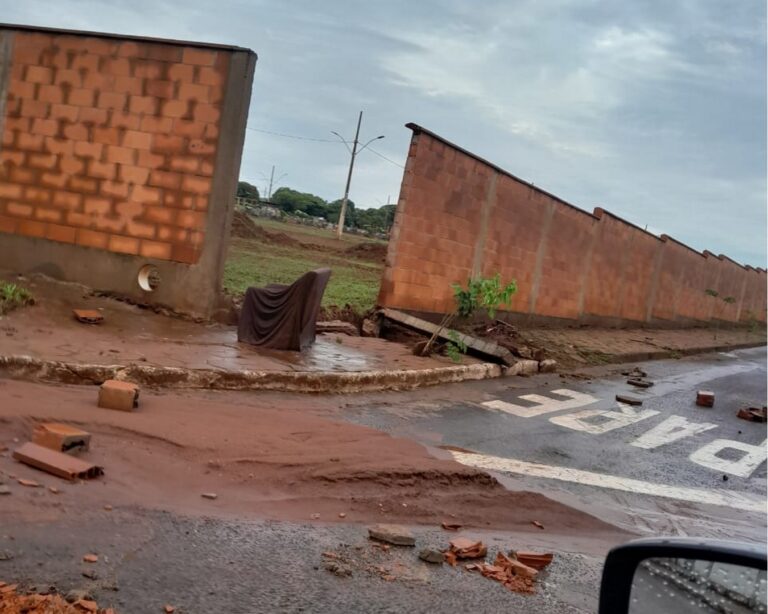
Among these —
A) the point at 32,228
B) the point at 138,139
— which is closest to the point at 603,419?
the point at 138,139

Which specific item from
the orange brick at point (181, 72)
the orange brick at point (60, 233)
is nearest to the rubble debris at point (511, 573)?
the orange brick at point (181, 72)

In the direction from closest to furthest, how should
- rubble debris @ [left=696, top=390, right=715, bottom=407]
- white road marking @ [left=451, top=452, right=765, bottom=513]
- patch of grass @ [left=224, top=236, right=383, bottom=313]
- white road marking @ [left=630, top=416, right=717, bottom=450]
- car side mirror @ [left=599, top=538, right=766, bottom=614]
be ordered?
car side mirror @ [left=599, top=538, right=766, bottom=614] < white road marking @ [left=451, top=452, right=765, bottom=513] < white road marking @ [left=630, top=416, right=717, bottom=450] < rubble debris @ [left=696, top=390, right=715, bottom=407] < patch of grass @ [left=224, top=236, right=383, bottom=313]

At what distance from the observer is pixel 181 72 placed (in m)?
9.34

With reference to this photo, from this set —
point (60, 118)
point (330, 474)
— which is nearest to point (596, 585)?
point (330, 474)

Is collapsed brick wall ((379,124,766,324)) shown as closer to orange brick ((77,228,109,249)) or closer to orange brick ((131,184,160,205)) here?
orange brick ((131,184,160,205))

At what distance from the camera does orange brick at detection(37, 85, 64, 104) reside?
31.2 feet

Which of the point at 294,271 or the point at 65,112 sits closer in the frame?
the point at 65,112

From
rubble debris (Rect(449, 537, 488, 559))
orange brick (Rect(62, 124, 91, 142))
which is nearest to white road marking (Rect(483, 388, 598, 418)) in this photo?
rubble debris (Rect(449, 537, 488, 559))

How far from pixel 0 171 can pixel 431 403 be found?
6.59 metres

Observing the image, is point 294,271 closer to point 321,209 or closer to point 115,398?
point 115,398

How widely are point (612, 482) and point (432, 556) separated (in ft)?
9.13

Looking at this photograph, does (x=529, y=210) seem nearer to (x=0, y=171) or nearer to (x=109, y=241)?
(x=109, y=241)

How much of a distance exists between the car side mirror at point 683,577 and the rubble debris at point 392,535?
2297 millimetres

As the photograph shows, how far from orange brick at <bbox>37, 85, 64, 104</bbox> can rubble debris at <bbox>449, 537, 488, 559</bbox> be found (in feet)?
27.4
